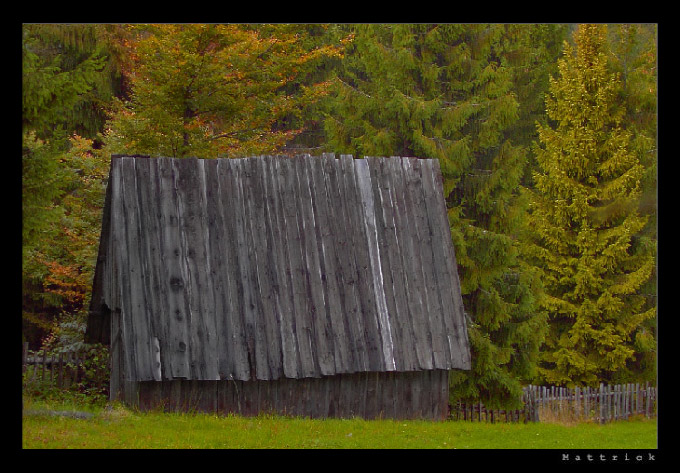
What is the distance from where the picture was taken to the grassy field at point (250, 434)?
1027 cm

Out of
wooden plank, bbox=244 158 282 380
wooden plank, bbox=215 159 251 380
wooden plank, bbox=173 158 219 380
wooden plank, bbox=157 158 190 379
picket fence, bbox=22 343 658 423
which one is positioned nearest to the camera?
wooden plank, bbox=157 158 190 379

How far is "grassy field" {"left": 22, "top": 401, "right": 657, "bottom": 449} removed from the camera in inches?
404

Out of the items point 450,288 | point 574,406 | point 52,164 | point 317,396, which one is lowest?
point 574,406

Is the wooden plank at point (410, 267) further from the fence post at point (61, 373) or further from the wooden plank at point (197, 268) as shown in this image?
the fence post at point (61, 373)

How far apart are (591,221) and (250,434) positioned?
1449 centimetres

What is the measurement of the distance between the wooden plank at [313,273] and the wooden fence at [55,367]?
6.91m

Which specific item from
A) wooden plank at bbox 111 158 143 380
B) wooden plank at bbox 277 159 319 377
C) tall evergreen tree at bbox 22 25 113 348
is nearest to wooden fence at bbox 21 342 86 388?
tall evergreen tree at bbox 22 25 113 348

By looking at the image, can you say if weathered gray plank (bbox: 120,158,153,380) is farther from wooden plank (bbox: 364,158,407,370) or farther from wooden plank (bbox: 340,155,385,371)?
wooden plank (bbox: 364,158,407,370)

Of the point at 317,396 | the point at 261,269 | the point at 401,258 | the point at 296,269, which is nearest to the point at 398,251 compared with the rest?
the point at 401,258

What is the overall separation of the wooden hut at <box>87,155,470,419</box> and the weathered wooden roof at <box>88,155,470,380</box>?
0.02 meters

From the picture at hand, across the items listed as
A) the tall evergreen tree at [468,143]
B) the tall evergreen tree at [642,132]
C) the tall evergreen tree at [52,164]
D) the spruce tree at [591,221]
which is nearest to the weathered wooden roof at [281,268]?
the tall evergreen tree at [52,164]

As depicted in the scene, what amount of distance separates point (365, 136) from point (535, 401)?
7.52m

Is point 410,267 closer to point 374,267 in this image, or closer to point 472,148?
point 374,267

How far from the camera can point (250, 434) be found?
10.9 metres
